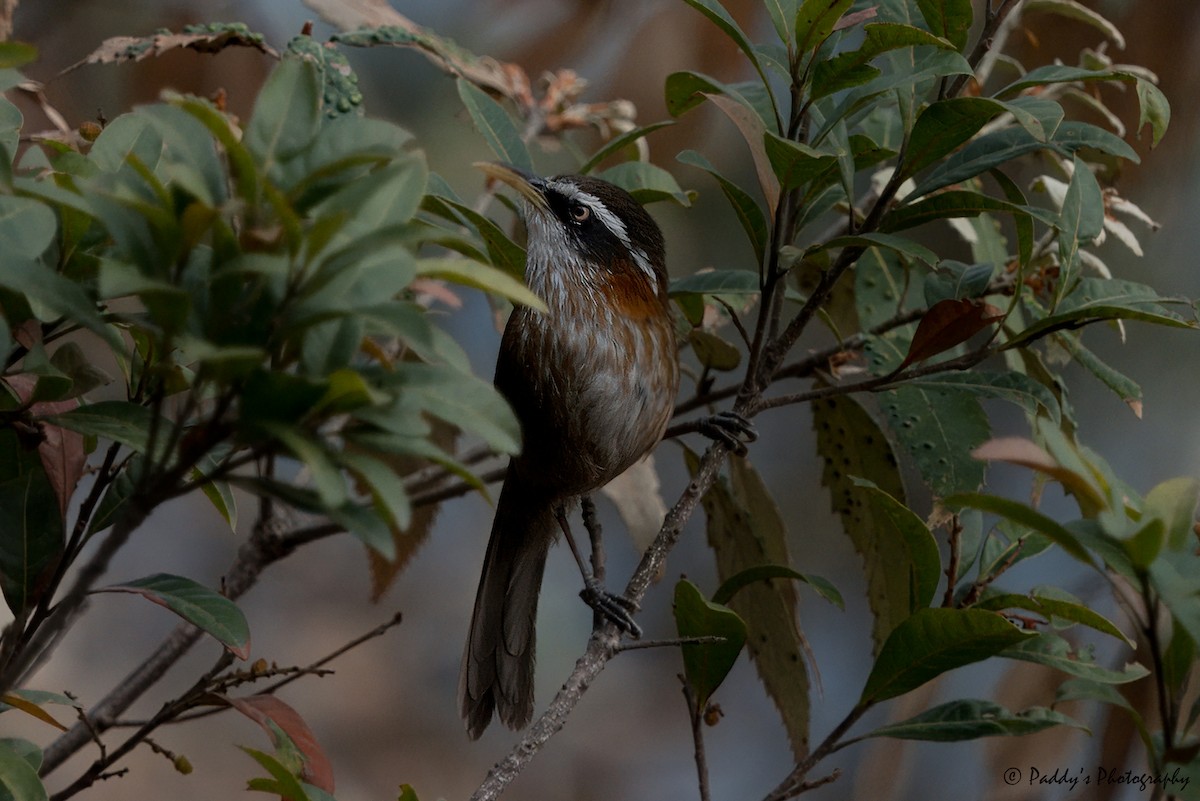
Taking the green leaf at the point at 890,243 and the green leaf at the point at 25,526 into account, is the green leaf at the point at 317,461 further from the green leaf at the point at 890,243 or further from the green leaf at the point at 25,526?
the green leaf at the point at 890,243

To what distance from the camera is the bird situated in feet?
8.20

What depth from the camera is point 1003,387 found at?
197 cm

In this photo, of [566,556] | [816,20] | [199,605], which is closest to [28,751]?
[199,605]

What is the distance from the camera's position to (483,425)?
41.5 inches

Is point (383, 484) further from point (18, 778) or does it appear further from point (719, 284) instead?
point (719, 284)

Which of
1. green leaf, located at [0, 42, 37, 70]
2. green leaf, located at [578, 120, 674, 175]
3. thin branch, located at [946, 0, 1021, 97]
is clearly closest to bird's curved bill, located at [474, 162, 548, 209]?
green leaf, located at [578, 120, 674, 175]

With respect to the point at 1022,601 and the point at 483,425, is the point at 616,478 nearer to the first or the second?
the point at 1022,601

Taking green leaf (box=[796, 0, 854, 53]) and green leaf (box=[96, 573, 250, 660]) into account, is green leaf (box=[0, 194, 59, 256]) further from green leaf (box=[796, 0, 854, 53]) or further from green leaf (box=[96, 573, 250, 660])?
green leaf (box=[796, 0, 854, 53])

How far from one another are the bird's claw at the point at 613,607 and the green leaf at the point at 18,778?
100 cm

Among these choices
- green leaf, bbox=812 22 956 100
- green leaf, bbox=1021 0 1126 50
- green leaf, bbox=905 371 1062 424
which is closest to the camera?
green leaf, bbox=812 22 956 100

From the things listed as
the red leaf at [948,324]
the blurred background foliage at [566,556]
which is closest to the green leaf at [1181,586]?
the red leaf at [948,324]

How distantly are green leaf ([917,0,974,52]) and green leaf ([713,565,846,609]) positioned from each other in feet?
2.98

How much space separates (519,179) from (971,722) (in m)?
1.37

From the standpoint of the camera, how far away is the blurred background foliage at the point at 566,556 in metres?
3.63
